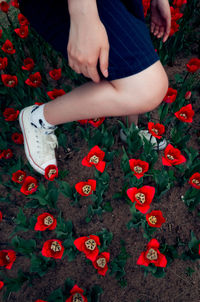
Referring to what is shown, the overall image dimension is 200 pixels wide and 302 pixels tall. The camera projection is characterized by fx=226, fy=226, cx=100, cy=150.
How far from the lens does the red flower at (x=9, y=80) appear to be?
154 cm

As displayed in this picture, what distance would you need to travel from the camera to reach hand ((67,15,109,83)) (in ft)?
2.53

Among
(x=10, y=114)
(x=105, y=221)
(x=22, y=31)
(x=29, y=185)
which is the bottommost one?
(x=105, y=221)

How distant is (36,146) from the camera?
1.51 m

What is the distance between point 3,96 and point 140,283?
69.6 inches

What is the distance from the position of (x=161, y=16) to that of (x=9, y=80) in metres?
1.08

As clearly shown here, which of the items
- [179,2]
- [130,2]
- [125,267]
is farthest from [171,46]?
[125,267]

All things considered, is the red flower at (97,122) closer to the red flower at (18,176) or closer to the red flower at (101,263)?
the red flower at (18,176)

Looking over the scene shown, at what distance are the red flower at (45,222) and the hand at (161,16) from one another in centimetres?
121

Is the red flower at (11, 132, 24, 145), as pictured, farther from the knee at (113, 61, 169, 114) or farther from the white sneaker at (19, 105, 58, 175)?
the knee at (113, 61, 169, 114)

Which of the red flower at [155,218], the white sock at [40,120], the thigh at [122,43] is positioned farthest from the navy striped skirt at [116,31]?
the red flower at [155,218]

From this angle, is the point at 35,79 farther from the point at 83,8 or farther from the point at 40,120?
the point at 83,8

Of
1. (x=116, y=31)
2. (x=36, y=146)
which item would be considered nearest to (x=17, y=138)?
(x=36, y=146)

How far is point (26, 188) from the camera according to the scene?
4.16 ft

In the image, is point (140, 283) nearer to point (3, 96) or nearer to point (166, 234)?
point (166, 234)
